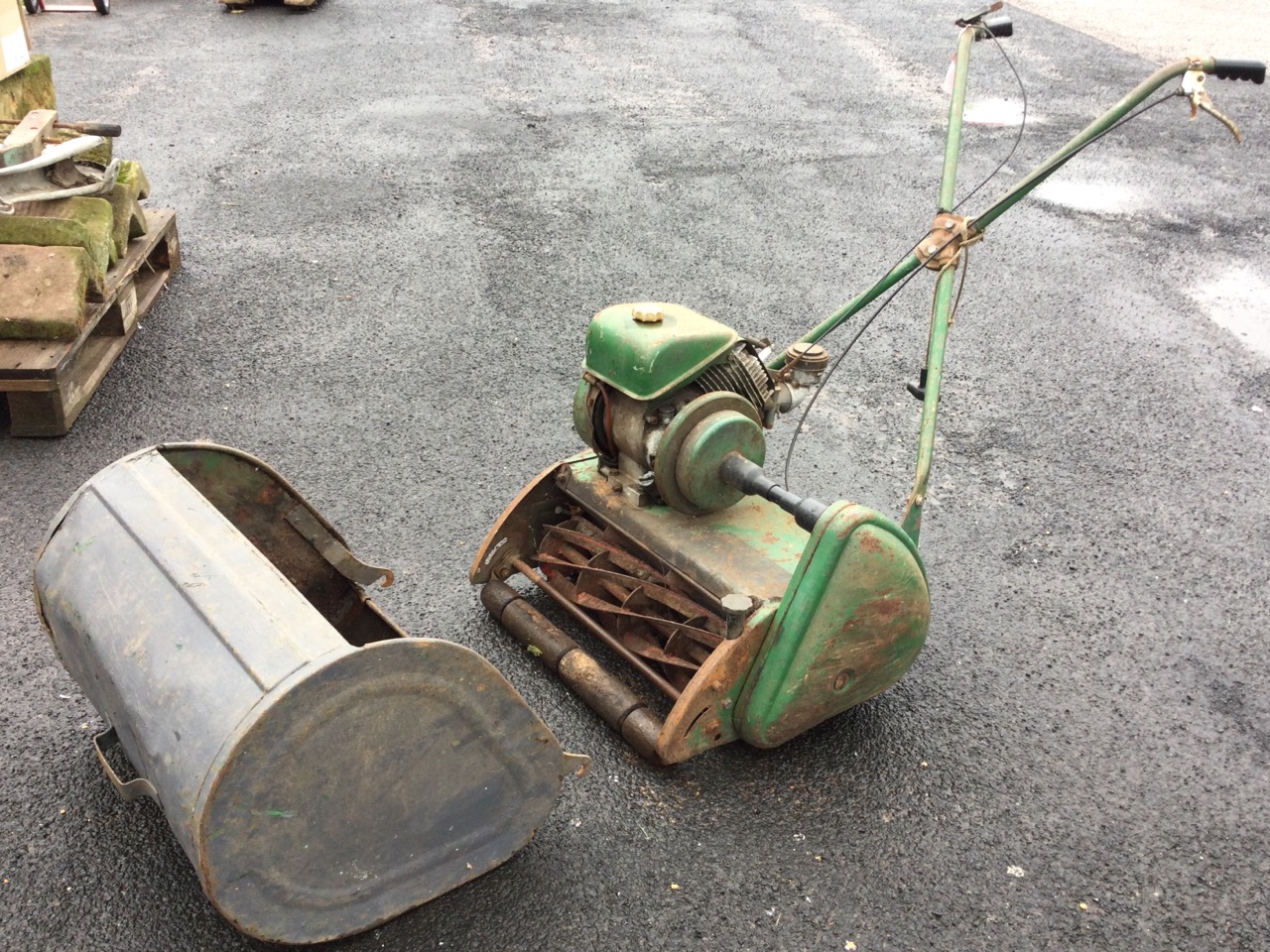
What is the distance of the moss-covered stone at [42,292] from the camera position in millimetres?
4387

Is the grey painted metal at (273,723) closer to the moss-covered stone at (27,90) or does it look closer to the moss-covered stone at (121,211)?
the moss-covered stone at (121,211)

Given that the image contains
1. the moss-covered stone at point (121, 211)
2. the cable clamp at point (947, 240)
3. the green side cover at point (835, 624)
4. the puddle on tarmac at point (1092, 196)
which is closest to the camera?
the green side cover at point (835, 624)

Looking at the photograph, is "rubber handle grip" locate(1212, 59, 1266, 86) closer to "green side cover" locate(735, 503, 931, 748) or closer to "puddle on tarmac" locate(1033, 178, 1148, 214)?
"green side cover" locate(735, 503, 931, 748)

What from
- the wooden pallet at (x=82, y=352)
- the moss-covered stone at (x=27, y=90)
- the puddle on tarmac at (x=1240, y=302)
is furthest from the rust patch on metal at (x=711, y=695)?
the moss-covered stone at (x=27, y=90)

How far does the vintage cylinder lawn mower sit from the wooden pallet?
6.64 ft

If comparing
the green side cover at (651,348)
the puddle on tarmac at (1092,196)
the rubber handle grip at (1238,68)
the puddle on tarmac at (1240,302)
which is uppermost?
the rubber handle grip at (1238,68)

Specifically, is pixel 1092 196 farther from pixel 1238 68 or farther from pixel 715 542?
pixel 715 542

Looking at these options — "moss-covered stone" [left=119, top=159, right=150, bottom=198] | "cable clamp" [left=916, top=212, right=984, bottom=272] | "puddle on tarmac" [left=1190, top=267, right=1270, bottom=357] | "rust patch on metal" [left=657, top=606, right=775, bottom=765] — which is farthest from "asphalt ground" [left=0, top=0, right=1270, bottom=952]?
"cable clamp" [left=916, top=212, right=984, bottom=272]

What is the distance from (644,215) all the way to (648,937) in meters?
4.92

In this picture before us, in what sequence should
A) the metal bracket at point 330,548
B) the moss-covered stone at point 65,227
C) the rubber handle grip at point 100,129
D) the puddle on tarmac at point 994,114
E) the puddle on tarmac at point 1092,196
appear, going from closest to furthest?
the metal bracket at point 330,548 < the moss-covered stone at point 65,227 < the rubber handle grip at point 100,129 < the puddle on tarmac at point 1092,196 < the puddle on tarmac at point 994,114

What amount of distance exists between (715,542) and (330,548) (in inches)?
43.0

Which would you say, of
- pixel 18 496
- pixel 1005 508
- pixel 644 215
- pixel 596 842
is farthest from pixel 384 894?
pixel 644 215

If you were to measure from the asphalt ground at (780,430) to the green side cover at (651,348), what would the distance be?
38.6 inches

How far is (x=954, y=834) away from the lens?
3.04 m
